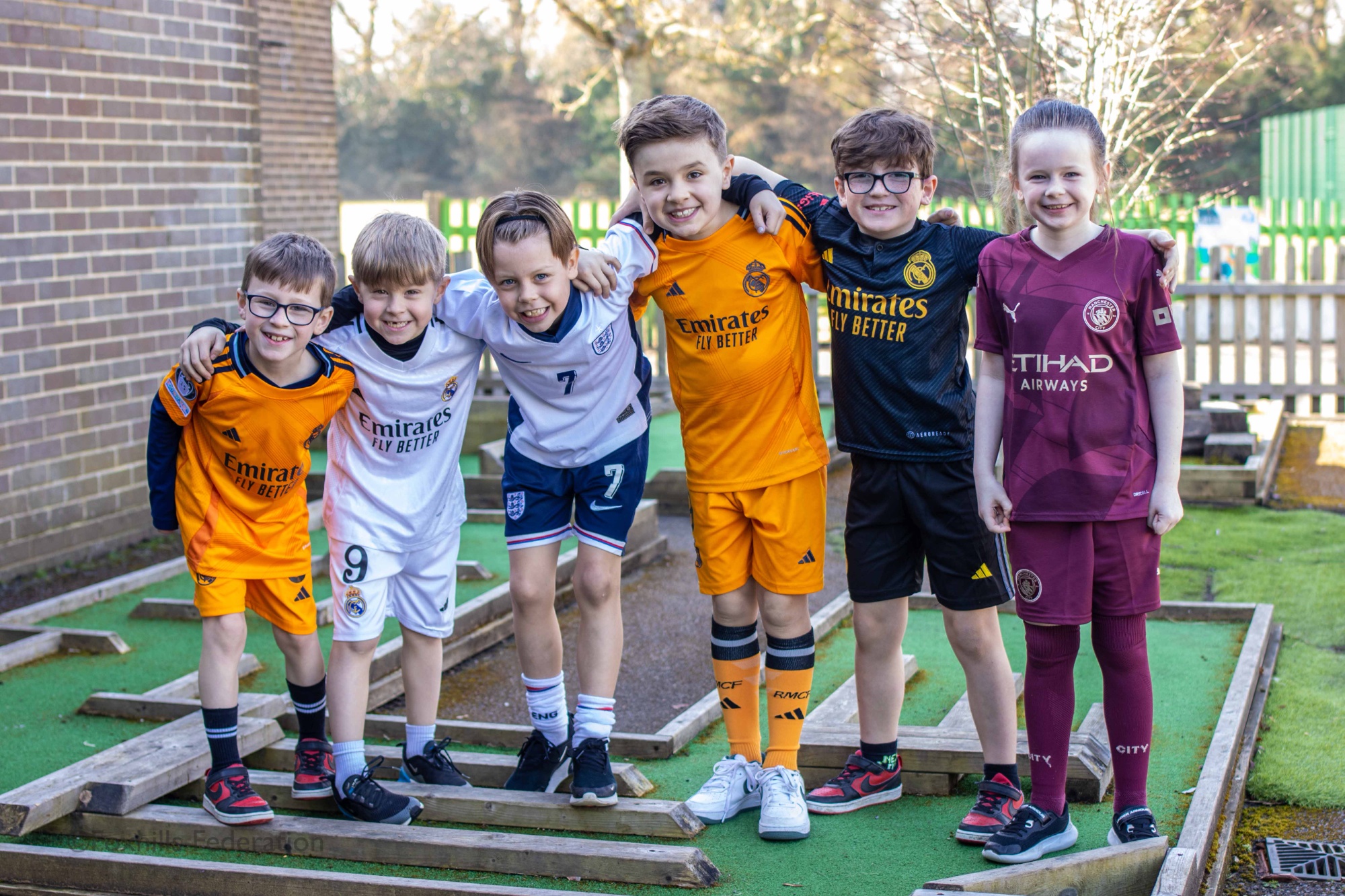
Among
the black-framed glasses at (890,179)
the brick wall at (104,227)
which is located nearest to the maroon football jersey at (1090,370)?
the black-framed glasses at (890,179)

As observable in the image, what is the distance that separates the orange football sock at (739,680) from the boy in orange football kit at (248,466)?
4.02 feet

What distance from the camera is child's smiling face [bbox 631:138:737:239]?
3.55m

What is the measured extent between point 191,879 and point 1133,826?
2.46 meters

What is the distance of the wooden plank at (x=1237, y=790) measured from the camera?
138 inches

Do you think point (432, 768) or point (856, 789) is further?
point (432, 768)

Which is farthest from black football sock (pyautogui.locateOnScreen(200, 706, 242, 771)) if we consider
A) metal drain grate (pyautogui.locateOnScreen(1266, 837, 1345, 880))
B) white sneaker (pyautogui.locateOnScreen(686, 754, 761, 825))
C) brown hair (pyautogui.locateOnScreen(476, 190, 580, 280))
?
metal drain grate (pyautogui.locateOnScreen(1266, 837, 1345, 880))

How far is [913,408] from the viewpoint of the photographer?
11.7ft

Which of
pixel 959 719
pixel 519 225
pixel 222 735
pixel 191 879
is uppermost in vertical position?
pixel 519 225

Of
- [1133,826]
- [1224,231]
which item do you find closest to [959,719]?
[1133,826]

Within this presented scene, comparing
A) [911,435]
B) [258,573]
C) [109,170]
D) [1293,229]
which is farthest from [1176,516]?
[1293,229]

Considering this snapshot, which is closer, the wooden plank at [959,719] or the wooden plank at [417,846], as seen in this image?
the wooden plank at [417,846]

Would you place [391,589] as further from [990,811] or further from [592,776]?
[990,811]

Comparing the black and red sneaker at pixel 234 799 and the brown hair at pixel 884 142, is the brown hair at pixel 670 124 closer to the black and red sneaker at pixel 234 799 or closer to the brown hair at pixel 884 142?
the brown hair at pixel 884 142

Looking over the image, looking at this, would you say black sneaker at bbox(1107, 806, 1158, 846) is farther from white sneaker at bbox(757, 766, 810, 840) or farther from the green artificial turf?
the green artificial turf
